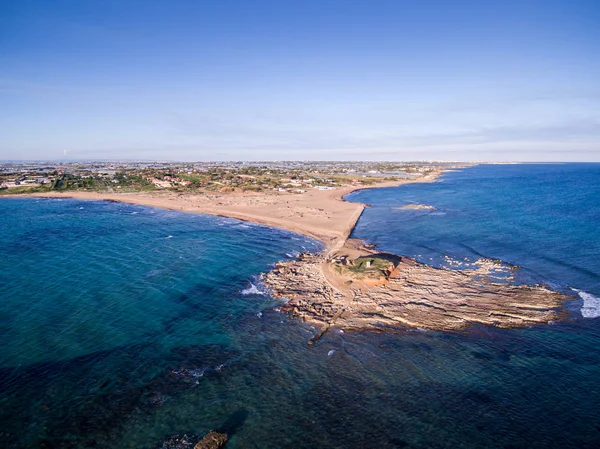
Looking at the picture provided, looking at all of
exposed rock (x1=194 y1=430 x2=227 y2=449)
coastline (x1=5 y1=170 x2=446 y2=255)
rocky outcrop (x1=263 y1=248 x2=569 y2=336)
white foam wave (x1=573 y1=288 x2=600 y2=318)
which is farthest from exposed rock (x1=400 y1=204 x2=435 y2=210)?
exposed rock (x1=194 y1=430 x2=227 y2=449)

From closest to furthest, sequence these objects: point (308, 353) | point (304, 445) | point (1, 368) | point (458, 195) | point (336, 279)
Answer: point (304, 445), point (1, 368), point (308, 353), point (336, 279), point (458, 195)

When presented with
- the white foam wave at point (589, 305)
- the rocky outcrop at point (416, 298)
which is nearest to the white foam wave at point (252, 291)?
the rocky outcrop at point (416, 298)

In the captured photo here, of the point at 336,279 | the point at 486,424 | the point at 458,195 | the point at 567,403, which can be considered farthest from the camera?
the point at 458,195

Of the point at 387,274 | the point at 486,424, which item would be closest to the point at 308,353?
the point at 486,424

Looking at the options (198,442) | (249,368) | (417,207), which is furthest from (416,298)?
(417,207)

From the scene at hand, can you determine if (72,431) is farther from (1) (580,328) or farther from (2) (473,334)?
(1) (580,328)
